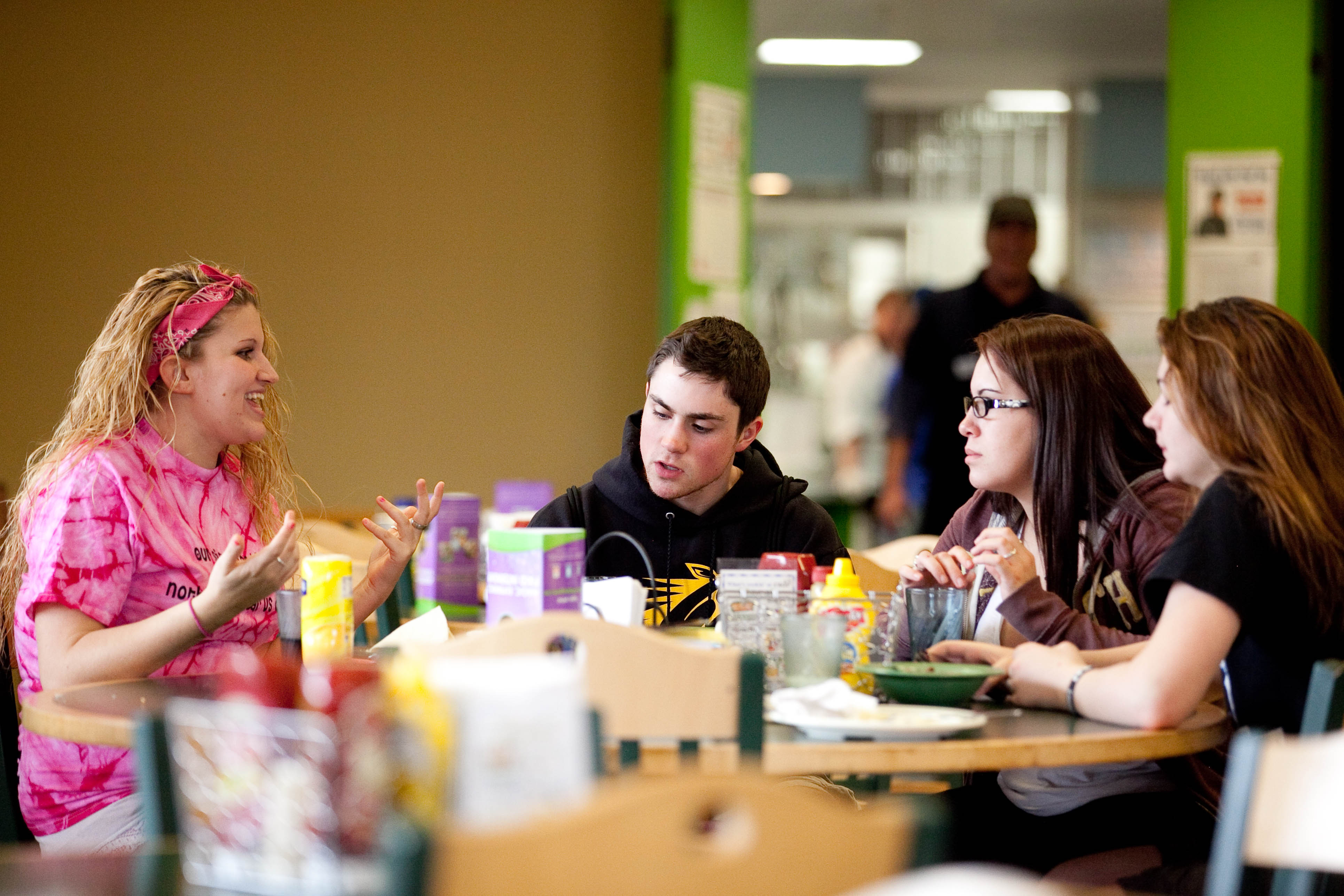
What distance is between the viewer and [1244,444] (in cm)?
182

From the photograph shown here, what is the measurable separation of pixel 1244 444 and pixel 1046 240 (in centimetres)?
717

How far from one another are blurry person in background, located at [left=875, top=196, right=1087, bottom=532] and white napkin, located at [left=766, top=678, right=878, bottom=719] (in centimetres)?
307

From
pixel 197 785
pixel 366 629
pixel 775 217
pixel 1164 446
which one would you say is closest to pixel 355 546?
pixel 366 629

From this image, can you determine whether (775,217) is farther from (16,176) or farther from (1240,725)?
(1240,725)

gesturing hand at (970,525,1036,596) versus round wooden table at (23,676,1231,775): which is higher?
gesturing hand at (970,525,1036,596)

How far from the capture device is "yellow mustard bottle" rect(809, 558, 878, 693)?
184 centimetres

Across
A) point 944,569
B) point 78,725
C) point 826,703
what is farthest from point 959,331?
point 78,725

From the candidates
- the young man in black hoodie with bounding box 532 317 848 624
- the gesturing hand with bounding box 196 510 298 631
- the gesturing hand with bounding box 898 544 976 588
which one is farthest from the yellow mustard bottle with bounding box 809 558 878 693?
the gesturing hand with bounding box 196 510 298 631

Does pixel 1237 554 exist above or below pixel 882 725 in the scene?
above

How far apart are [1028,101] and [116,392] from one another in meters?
7.49

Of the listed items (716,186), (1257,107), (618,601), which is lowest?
(618,601)

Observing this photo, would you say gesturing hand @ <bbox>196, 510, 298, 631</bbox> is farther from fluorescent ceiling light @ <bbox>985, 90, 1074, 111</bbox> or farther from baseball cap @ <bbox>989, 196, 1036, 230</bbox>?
fluorescent ceiling light @ <bbox>985, 90, 1074, 111</bbox>

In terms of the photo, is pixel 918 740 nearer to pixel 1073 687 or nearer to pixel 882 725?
pixel 882 725

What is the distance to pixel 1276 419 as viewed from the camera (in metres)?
1.83
